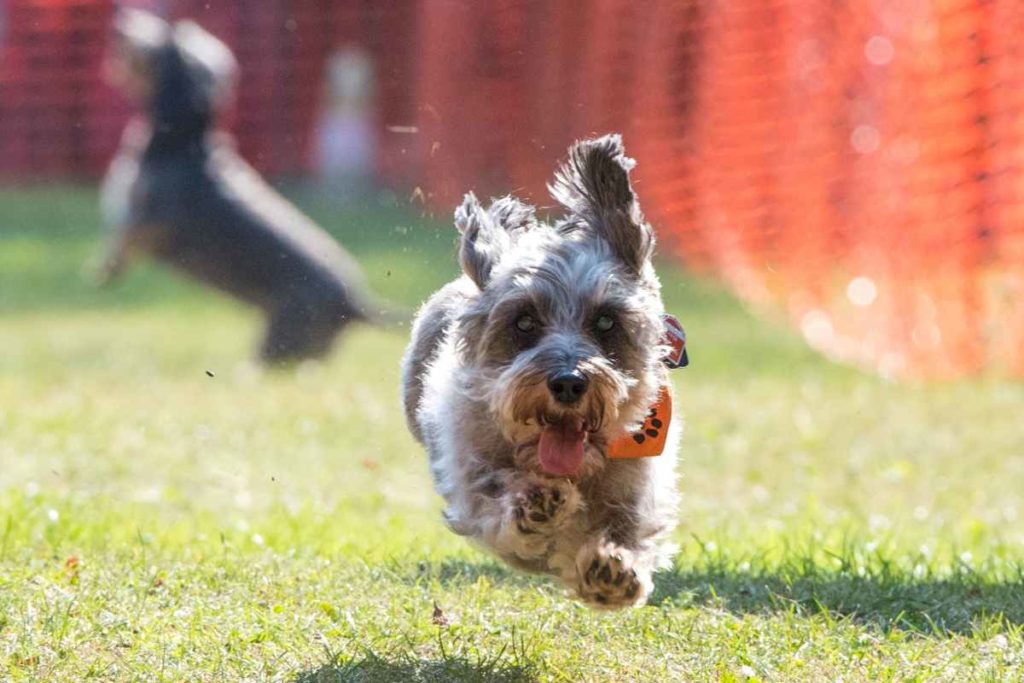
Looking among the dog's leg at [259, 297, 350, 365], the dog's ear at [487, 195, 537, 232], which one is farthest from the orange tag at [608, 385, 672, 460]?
the dog's leg at [259, 297, 350, 365]

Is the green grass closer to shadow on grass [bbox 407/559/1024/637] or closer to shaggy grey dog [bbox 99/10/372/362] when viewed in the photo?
shadow on grass [bbox 407/559/1024/637]

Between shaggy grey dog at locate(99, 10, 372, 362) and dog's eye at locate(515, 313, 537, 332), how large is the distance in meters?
7.70

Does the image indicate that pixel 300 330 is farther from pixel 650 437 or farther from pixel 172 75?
pixel 650 437

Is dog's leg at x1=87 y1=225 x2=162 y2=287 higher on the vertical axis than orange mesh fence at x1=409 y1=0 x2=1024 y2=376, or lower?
lower

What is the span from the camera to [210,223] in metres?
13.6

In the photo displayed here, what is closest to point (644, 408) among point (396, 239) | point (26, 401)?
point (26, 401)

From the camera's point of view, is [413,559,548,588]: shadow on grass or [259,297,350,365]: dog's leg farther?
[259,297,350,365]: dog's leg

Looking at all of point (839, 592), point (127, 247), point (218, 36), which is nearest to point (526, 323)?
point (839, 592)

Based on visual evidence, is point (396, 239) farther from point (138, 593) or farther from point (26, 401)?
point (138, 593)

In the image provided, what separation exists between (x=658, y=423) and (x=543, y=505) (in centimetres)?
56

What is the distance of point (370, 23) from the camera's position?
25000 mm

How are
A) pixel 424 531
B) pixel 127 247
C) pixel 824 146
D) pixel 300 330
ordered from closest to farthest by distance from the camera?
1. pixel 424 531
2. pixel 300 330
3. pixel 127 247
4. pixel 824 146

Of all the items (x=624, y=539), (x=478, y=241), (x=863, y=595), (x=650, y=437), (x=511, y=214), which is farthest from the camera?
(x=863, y=595)

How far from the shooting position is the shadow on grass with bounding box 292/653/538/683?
4727 millimetres
